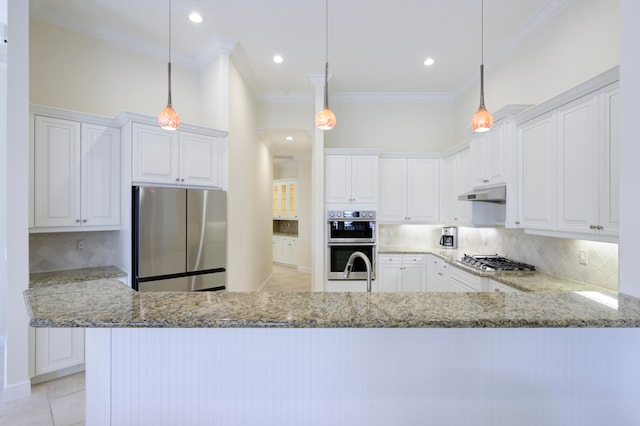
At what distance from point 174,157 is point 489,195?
335 centimetres

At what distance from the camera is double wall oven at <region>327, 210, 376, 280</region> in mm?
4133

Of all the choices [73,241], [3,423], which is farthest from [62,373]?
[73,241]

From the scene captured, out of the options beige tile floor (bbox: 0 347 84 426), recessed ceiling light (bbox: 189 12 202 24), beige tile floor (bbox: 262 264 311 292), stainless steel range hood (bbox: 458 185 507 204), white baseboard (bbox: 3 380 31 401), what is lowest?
beige tile floor (bbox: 262 264 311 292)

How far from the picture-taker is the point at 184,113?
3.66 metres

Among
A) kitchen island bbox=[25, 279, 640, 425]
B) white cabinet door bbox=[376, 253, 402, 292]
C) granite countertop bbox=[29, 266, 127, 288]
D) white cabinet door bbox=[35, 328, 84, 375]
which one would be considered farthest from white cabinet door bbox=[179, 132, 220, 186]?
white cabinet door bbox=[376, 253, 402, 292]

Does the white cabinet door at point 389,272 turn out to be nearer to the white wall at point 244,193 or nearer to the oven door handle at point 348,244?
the oven door handle at point 348,244

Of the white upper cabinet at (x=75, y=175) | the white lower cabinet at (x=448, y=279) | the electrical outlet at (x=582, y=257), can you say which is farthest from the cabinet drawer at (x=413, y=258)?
the white upper cabinet at (x=75, y=175)

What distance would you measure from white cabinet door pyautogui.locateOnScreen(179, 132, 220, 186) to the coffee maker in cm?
346

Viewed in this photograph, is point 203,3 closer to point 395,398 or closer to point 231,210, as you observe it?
point 231,210

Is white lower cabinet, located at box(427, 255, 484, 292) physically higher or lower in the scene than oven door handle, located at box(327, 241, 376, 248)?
lower

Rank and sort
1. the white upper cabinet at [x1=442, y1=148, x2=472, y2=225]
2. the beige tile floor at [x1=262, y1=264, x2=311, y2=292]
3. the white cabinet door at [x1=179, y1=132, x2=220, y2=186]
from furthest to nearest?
the beige tile floor at [x1=262, y1=264, x2=311, y2=292] → the white upper cabinet at [x1=442, y1=148, x2=472, y2=225] → the white cabinet door at [x1=179, y1=132, x2=220, y2=186]

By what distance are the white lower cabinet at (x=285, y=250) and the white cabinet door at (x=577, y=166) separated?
6.30 m

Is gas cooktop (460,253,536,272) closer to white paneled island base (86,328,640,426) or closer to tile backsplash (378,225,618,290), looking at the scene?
tile backsplash (378,225,618,290)

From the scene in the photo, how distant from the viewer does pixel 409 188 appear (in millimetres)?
4469
